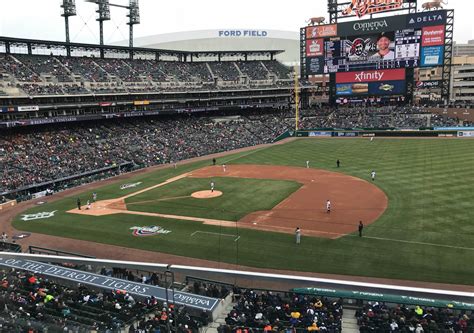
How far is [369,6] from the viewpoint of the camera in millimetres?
76812

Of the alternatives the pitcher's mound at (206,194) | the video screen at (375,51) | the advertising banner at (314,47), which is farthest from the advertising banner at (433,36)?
the pitcher's mound at (206,194)

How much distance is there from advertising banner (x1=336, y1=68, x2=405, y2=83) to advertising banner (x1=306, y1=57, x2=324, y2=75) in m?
3.97

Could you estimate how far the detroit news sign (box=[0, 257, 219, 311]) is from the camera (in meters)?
14.6

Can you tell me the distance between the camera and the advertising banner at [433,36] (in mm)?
70875

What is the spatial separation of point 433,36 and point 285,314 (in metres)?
74.0

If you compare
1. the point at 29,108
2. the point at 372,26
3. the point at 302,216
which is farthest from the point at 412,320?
the point at 372,26

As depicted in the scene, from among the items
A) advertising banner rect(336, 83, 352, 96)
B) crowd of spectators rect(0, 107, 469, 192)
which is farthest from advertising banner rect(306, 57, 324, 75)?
crowd of spectators rect(0, 107, 469, 192)

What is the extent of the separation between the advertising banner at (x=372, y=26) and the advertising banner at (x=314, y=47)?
14.2 ft

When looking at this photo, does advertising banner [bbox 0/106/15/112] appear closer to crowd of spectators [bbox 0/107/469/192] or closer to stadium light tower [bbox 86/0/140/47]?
crowd of spectators [bbox 0/107/469/192]

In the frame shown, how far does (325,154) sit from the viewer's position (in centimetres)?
5591

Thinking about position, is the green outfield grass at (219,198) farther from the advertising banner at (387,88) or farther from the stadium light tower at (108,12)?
the advertising banner at (387,88)

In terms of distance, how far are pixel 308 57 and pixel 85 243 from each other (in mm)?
68882

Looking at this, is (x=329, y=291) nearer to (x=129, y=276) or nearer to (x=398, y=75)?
(x=129, y=276)

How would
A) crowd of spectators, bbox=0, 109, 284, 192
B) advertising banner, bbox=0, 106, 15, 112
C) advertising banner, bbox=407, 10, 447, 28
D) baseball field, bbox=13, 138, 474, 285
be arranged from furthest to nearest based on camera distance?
advertising banner, bbox=407, 10, 447, 28 → advertising banner, bbox=0, 106, 15, 112 → crowd of spectators, bbox=0, 109, 284, 192 → baseball field, bbox=13, 138, 474, 285
